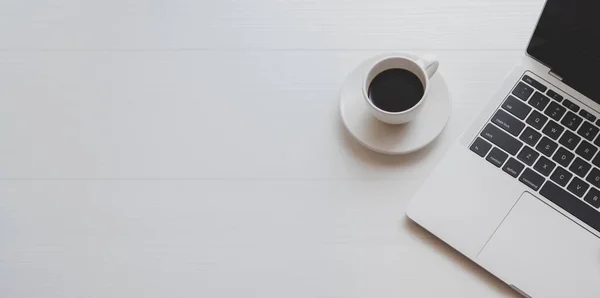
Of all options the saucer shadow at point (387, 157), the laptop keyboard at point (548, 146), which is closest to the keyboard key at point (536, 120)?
the laptop keyboard at point (548, 146)

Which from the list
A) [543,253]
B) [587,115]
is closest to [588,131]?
[587,115]

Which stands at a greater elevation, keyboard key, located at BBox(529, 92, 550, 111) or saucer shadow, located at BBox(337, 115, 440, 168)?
keyboard key, located at BBox(529, 92, 550, 111)

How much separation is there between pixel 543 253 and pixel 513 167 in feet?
0.32

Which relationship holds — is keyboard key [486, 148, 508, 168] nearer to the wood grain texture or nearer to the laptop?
the laptop

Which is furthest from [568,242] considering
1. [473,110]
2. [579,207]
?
[473,110]

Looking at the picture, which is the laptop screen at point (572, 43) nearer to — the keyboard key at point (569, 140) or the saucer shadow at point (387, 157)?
the keyboard key at point (569, 140)

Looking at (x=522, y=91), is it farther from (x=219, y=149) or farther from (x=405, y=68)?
(x=219, y=149)

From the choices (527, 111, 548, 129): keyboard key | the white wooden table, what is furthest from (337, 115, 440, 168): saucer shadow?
(527, 111, 548, 129): keyboard key

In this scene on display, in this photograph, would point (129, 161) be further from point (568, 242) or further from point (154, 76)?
point (568, 242)

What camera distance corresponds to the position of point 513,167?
81cm

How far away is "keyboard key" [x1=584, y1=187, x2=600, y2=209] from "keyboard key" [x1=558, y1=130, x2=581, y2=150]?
0.05 metres

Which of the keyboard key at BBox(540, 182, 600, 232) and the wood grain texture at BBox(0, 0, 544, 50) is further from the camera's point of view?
the wood grain texture at BBox(0, 0, 544, 50)

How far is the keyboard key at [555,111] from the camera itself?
2.70 feet

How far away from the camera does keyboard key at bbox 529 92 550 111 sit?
0.83 m
